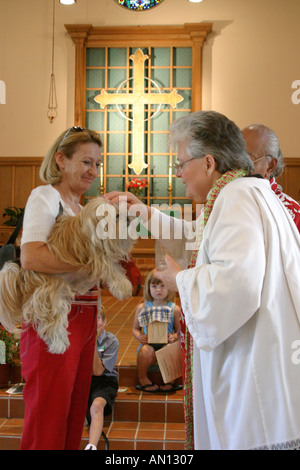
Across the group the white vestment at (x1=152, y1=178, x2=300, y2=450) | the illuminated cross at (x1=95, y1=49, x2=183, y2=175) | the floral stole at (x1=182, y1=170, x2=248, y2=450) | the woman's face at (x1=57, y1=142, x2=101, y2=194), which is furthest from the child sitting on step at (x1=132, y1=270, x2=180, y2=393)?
the illuminated cross at (x1=95, y1=49, x2=183, y2=175)

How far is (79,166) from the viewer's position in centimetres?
180

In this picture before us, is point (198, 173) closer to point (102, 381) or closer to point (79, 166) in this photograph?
point (79, 166)

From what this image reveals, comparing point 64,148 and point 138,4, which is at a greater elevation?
point 138,4

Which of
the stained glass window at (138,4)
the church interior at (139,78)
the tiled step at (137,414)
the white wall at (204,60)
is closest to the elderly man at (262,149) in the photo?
the tiled step at (137,414)

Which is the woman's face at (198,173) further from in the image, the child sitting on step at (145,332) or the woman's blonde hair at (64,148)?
the child sitting on step at (145,332)

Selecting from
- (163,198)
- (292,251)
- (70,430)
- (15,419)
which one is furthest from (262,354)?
(163,198)

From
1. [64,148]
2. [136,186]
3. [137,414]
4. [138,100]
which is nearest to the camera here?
[64,148]

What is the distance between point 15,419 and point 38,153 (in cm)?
621

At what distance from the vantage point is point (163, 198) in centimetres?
865

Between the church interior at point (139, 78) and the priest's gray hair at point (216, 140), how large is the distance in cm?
659

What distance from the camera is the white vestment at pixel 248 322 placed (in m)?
1.40

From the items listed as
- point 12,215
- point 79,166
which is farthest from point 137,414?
point 12,215

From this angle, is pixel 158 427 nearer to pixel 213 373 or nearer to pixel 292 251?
pixel 213 373

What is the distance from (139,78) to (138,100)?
406 mm
